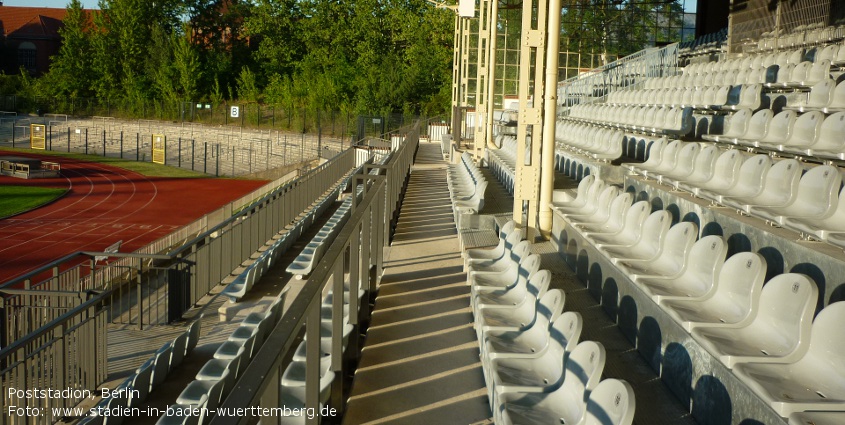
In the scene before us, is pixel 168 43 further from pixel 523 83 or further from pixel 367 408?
pixel 367 408

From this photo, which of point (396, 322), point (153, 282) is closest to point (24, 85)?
point (153, 282)

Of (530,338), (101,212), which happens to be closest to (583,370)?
(530,338)

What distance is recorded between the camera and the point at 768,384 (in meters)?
3.11

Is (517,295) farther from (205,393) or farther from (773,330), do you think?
(205,393)

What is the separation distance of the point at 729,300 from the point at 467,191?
6794mm

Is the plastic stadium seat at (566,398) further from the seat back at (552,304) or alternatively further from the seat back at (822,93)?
the seat back at (822,93)

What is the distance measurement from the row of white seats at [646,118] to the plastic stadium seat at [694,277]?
5.49m

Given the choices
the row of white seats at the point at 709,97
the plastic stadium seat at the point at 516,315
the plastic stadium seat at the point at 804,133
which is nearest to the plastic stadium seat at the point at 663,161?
the plastic stadium seat at the point at 804,133

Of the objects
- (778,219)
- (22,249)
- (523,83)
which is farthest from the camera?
(22,249)

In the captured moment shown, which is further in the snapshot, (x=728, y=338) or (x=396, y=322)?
(x=396, y=322)

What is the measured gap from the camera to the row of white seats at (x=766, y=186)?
4.75 m

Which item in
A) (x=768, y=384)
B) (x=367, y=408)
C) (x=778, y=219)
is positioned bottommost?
(x=367, y=408)

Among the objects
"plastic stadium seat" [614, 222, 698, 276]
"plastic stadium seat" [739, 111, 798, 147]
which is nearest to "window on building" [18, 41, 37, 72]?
"plastic stadium seat" [739, 111, 798, 147]

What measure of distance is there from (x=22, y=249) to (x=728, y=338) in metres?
25.4
